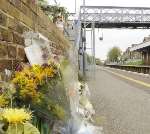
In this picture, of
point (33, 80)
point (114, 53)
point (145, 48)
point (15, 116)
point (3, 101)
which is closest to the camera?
point (15, 116)

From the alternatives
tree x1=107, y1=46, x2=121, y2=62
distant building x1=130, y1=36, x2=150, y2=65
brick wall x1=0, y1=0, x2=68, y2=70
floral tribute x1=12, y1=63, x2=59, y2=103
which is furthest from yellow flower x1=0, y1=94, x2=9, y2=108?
tree x1=107, y1=46, x2=121, y2=62

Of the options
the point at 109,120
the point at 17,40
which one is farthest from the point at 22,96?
the point at 109,120

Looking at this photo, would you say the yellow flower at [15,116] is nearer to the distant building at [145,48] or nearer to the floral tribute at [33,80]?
A: the floral tribute at [33,80]

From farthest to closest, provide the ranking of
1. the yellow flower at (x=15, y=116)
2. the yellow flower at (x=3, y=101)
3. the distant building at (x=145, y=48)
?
the distant building at (x=145, y=48) → the yellow flower at (x=3, y=101) → the yellow flower at (x=15, y=116)

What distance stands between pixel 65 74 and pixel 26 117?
3.47 ft

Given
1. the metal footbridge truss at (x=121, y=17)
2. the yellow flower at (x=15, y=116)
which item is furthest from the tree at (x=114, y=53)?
the yellow flower at (x=15, y=116)

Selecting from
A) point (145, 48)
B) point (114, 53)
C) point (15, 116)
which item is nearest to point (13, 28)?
point (15, 116)

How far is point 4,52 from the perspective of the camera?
4152mm

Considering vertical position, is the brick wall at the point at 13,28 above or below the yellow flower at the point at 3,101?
above

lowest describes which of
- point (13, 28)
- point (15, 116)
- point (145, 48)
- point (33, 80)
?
point (15, 116)

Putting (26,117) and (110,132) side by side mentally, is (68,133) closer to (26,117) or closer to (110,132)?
(26,117)

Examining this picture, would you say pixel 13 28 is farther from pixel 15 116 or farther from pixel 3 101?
pixel 15 116

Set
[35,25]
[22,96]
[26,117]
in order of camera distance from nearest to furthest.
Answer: [26,117] < [22,96] < [35,25]

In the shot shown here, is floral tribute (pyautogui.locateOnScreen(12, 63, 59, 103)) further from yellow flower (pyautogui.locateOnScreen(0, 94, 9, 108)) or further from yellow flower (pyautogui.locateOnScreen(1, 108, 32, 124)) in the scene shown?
yellow flower (pyautogui.locateOnScreen(1, 108, 32, 124))
